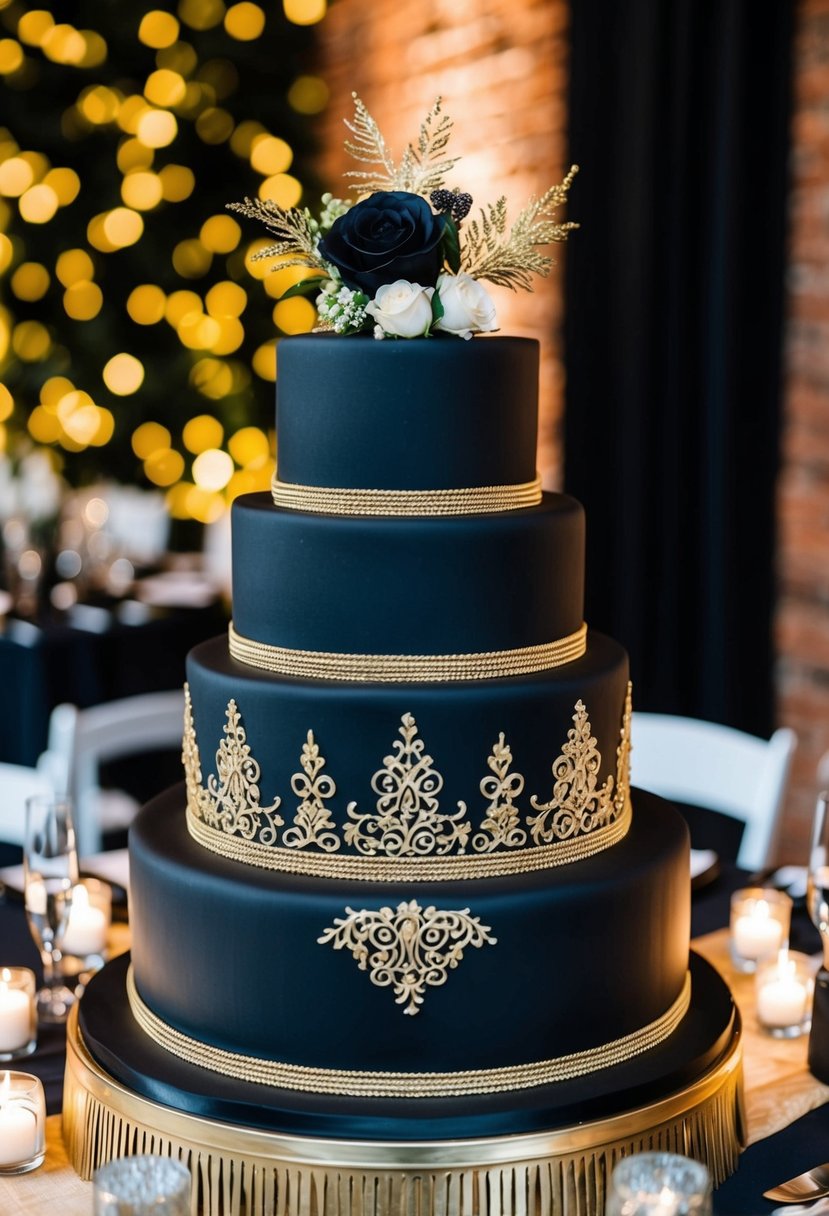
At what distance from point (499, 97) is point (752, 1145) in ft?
14.0

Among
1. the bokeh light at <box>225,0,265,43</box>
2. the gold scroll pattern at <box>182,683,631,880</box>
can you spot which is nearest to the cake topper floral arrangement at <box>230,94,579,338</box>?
the gold scroll pattern at <box>182,683,631,880</box>

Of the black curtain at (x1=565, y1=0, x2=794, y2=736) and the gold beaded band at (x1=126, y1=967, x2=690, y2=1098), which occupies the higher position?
the black curtain at (x1=565, y1=0, x2=794, y2=736)

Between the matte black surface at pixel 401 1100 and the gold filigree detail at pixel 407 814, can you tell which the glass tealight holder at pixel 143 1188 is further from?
the gold filigree detail at pixel 407 814

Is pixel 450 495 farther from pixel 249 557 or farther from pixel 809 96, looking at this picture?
pixel 809 96

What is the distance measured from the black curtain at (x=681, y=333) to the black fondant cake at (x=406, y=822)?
2.57m

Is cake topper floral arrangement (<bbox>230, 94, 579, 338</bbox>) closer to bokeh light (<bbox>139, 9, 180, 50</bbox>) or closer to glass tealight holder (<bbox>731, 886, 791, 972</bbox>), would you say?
glass tealight holder (<bbox>731, 886, 791, 972</bbox>)

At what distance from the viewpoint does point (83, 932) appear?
2338mm

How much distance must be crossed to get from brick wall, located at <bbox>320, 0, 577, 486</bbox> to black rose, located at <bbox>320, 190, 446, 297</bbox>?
3.10 m

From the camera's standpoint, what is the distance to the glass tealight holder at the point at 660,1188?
1354mm

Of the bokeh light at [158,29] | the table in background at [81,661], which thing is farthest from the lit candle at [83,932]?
the bokeh light at [158,29]

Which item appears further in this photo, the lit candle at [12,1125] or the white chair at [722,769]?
the white chair at [722,769]

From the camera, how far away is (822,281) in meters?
4.23

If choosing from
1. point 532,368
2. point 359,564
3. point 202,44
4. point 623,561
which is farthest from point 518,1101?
point 202,44

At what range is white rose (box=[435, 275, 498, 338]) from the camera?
1780mm
